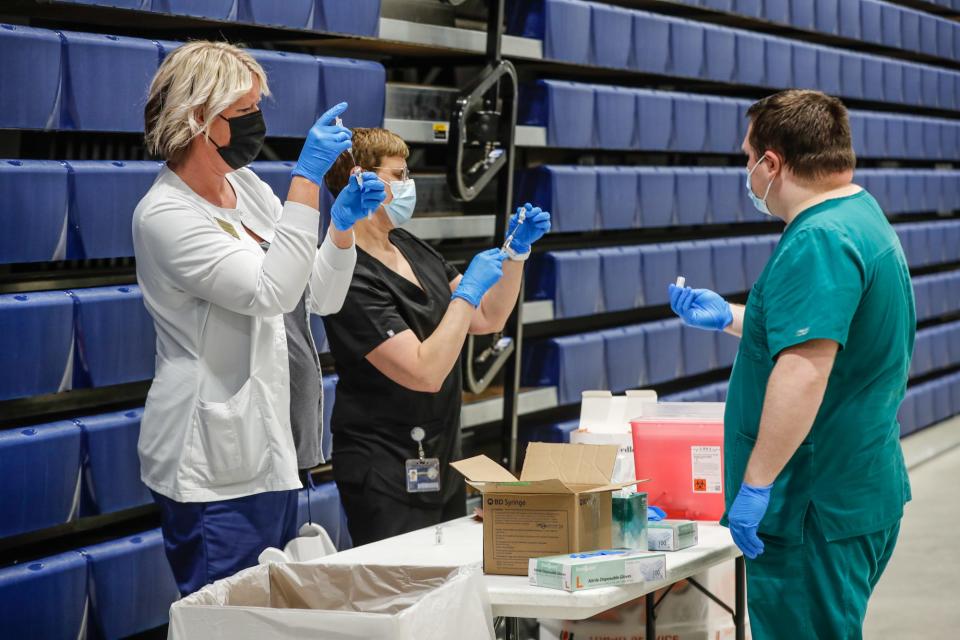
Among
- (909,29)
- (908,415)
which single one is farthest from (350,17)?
(909,29)

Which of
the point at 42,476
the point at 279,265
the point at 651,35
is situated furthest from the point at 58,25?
the point at 651,35

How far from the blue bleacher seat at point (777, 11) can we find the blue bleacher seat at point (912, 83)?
159 cm

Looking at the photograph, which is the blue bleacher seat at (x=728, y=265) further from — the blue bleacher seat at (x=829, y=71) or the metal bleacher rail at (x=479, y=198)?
the blue bleacher seat at (x=829, y=71)

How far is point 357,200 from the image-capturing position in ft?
7.55

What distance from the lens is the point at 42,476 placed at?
2672mm

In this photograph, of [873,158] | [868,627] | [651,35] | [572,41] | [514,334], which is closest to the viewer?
[868,627]

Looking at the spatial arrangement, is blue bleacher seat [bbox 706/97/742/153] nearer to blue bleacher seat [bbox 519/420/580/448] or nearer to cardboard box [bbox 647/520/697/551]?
blue bleacher seat [bbox 519/420/580/448]

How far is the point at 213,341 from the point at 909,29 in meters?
6.58

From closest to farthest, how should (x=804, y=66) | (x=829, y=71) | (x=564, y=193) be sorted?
(x=564, y=193) → (x=804, y=66) → (x=829, y=71)

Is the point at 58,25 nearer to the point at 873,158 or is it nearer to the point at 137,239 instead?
the point at 137,239

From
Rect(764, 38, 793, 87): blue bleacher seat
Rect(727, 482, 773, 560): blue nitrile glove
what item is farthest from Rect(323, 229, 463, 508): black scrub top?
Rect(764, 38, 793, 87): blue bleacher seat

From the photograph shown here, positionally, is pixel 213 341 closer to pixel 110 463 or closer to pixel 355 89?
pixel 110 463

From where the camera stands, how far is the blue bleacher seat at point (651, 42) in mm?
5031

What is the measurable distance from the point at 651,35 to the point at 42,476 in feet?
10.8
